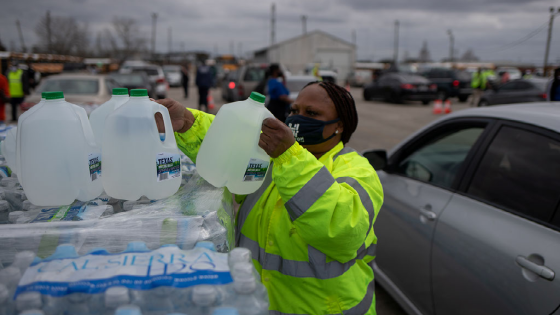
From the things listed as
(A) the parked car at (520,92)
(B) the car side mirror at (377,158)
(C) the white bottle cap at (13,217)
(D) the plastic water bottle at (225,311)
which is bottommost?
(D) the plastic water bottle at (225,311)

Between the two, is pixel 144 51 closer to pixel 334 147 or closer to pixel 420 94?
pixel 420 94

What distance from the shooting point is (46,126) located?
1.42 m

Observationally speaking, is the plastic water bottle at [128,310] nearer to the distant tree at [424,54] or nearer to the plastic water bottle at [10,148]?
the plastic water bottle at [10,148]

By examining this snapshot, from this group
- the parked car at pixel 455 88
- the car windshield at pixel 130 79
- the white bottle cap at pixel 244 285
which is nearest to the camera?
the white bottle cap at pixel 244 285

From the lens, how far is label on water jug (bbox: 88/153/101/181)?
1.49 metres

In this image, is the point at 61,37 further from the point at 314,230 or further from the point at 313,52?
the point at 314,230

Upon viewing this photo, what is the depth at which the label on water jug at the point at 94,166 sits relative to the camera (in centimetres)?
149

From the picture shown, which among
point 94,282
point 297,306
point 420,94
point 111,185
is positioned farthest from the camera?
point 420,94

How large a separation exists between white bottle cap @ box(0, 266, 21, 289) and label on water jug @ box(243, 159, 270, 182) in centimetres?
85

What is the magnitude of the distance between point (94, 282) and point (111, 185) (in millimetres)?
604

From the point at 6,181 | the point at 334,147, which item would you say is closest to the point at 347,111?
the point at 334,147

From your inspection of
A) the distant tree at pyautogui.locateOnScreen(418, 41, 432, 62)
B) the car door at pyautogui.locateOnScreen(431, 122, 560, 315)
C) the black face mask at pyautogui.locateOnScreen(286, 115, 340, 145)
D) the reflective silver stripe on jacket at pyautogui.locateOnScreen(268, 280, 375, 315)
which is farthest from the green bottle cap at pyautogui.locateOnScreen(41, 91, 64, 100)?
the distant tree at pyautogui.locateOnScreen(418, 41, 432, 62)

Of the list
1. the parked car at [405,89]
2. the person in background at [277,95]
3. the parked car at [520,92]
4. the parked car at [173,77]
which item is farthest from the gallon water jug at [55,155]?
the parked car at [173,77]

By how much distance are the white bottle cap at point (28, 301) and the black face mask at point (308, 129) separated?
49.4 inches
